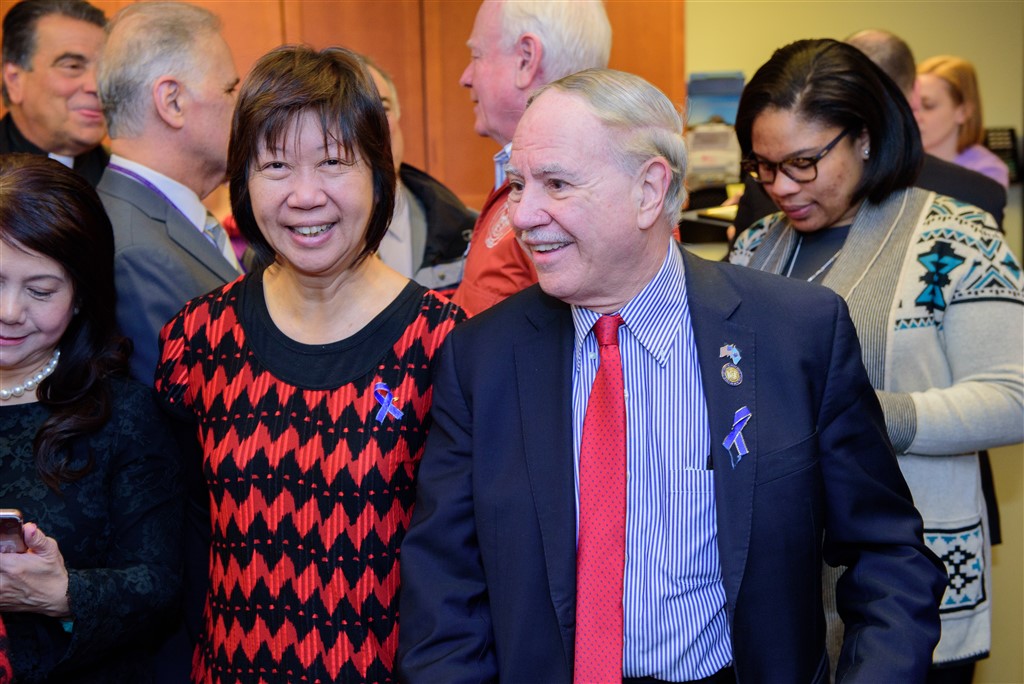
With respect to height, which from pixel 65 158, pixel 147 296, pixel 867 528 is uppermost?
pixel 65 158

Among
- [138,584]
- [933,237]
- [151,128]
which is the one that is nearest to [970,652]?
[933,237]

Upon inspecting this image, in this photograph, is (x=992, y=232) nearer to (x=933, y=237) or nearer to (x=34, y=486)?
(x=933, y=237)

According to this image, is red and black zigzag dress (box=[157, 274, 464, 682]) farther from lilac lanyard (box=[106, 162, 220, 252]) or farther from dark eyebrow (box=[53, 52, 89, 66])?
dark eyebrow (box=[53, 52, 89, 66])

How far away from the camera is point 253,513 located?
197cm

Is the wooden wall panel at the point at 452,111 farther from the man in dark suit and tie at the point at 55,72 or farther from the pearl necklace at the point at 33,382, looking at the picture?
the pearl necklace at the point at 33,382

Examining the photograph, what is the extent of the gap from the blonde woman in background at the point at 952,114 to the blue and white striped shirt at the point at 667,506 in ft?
12.6

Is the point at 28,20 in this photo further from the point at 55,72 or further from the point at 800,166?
the point at 800,166

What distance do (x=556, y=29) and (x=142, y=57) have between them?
1053 millimetres

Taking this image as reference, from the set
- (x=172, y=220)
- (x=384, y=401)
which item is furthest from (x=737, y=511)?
(x=172, y=220)

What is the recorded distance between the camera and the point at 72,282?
2100 mm

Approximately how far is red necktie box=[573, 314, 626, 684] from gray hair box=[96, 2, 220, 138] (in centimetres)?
155

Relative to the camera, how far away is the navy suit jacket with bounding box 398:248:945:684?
171 centimetres

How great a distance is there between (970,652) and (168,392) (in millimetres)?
1807

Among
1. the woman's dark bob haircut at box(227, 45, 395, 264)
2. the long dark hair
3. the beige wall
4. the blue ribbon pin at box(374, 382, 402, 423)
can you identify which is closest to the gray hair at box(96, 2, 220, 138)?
the long dark hair
